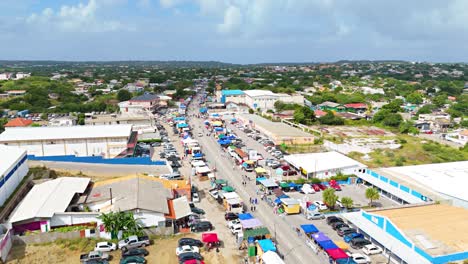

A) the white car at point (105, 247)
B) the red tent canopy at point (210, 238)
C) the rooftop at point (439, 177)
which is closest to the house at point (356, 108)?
the rooftop at point (439, 177)

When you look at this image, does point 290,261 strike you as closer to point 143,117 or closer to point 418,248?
point 418,248

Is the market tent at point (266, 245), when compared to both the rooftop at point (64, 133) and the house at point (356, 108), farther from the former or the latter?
the house at point (356, 108)

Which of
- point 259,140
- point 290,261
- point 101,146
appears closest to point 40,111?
point 101,146

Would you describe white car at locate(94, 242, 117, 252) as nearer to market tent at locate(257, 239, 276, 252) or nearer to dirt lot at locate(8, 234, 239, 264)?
dirt lot at locate(8, 234, 239, 264)

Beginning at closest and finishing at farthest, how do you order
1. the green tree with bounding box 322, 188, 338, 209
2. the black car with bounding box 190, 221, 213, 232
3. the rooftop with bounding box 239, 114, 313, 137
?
the black car with bounding box 190, 221, 213, 232, the green tree with bounding box 322, 188, 338, 209, the rooftop with bounding box 239, 114, 313, 137

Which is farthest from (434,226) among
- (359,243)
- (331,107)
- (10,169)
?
(331,107)

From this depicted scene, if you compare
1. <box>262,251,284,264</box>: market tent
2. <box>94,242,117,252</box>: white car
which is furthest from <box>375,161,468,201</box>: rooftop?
<box>94,242,117,252</box>: white car
